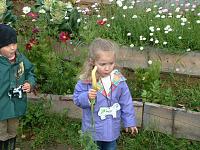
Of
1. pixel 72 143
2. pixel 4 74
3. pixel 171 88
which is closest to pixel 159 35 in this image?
pixel 171 88

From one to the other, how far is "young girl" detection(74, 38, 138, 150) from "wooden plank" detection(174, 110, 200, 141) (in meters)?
0.88

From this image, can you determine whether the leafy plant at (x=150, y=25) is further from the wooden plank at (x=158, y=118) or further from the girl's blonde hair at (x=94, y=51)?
the girl's blonde hair at (x=94, y=51)

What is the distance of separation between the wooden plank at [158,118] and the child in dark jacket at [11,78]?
1.20 metres

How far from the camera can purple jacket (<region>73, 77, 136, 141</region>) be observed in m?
3.69

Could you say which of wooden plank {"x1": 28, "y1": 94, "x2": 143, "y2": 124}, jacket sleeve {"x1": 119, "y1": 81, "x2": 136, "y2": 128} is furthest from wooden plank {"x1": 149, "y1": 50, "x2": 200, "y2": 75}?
jacket sleeve {"x1": 119, "y1": 81, "x2": 136, "y2": 128}

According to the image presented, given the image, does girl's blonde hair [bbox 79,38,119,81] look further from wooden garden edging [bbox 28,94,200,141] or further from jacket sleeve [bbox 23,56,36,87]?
wooden garden edging [bbox 28,94,200,141]

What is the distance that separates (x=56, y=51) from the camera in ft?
17.8

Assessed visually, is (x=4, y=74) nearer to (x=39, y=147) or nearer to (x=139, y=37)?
(x=39, y=147)

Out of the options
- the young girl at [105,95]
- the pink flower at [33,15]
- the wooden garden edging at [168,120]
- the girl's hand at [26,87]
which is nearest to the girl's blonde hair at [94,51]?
the young girl at [105,95]

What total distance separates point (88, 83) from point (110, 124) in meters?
0.39

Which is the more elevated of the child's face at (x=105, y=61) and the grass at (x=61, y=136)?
the child's face at (x=105, y=61)

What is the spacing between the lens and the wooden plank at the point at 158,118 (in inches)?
179

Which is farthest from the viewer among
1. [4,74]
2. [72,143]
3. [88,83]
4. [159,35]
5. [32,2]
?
[32,2]

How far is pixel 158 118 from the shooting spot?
4.61 metres
